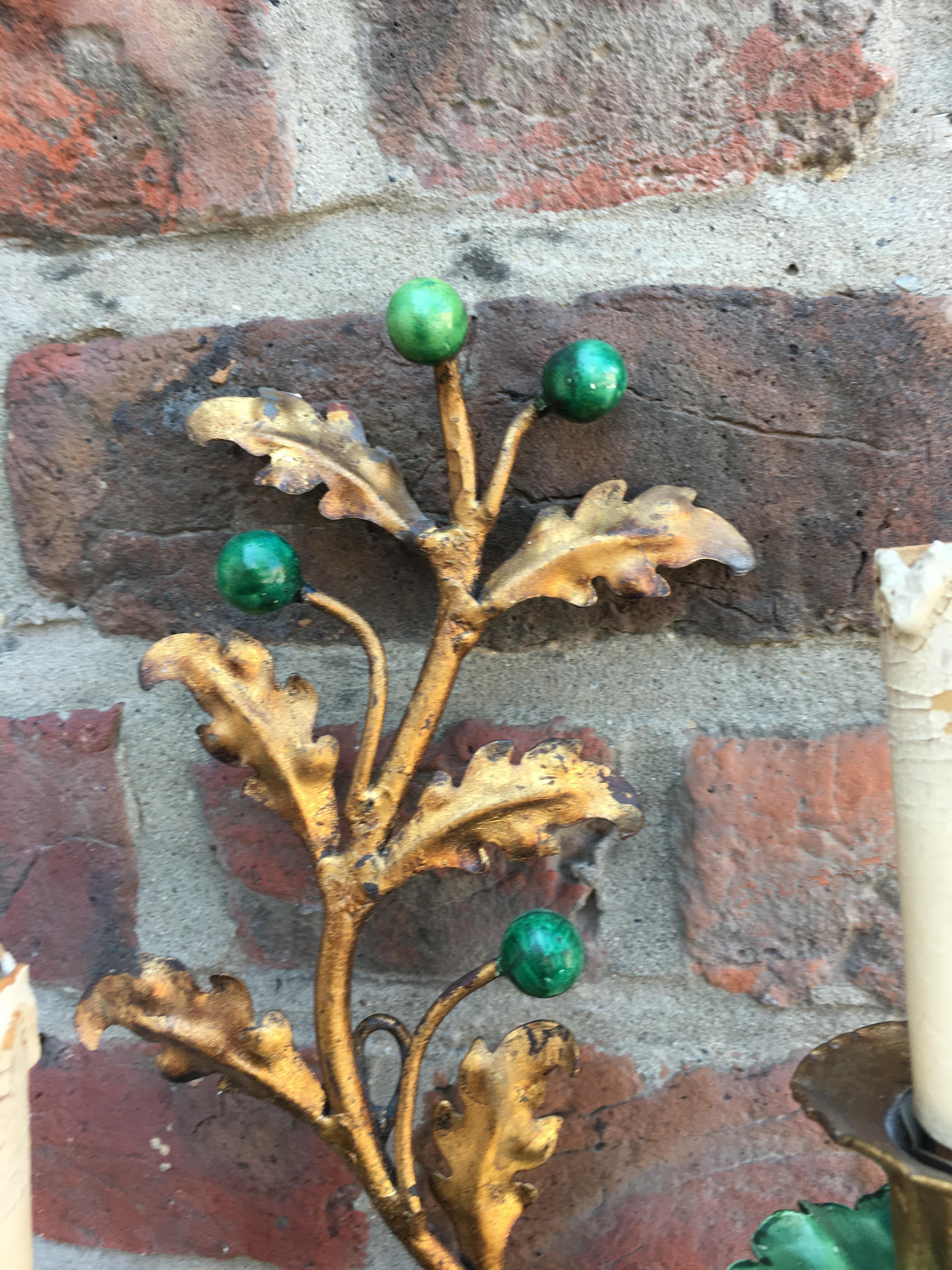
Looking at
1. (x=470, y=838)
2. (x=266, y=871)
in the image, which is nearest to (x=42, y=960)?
(x=266, y=871)

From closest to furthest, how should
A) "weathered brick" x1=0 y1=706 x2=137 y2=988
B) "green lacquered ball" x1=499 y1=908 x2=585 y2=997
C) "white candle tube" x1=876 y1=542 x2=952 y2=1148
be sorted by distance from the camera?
1. "white candle tube" x1=876 y1=542 x2=952 y2=1148
2. "green lacquered ball" x1=499 y1=908 x2=585 y2=997
3. "weathered brick" x1=0 y1=706 x2=137 y2=988

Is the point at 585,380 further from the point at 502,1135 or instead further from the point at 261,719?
the point at 502,1135

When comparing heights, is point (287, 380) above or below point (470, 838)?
above

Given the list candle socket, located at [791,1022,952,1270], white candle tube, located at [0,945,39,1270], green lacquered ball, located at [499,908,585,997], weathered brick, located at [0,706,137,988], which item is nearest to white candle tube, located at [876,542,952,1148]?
candle socket, located at [791,1022,952,1270]

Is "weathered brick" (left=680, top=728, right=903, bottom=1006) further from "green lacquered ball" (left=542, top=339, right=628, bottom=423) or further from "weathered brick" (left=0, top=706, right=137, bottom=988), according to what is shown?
"weathered brick" (left=0, top=706, right=137, bottom=988)

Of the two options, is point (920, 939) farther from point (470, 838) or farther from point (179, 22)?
point (179, 22)

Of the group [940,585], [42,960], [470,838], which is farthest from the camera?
[42,960]

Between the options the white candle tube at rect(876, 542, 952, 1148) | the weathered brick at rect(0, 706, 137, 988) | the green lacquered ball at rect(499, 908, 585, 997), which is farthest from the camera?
the weathered brick at rect(0, 706, 137, 988)

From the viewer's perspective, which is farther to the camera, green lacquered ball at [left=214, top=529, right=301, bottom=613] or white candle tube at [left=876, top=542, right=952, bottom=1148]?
Answer: green lacquered ball at [left=214, top=529, right=301, bottom=613]
